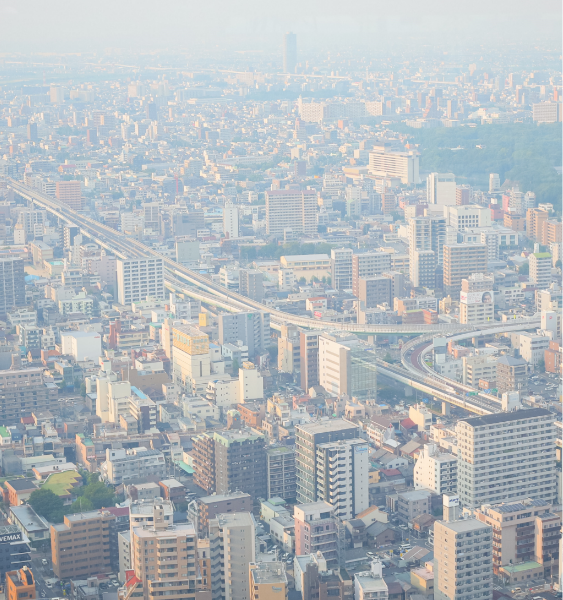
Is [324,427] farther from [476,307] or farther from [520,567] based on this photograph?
[476,307]

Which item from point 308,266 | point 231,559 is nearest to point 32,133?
point 308,266

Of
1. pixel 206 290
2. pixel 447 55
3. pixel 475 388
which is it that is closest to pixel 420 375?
pixel 475 388

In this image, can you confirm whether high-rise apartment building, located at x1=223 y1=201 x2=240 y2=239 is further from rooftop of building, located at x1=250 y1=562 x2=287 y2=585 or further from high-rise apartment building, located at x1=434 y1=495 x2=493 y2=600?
rooftop of building, located at x1=250 y1=562 x2=287 y2=585

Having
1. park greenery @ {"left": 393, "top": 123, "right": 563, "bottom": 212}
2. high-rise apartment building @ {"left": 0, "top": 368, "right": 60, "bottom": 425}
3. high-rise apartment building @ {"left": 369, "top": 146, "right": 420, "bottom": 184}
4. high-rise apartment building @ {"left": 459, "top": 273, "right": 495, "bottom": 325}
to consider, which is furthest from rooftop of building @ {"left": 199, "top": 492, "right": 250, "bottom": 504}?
high-rise apartment building @ {"left": 369, "top": 146, "right": 420, "bottom": 184}

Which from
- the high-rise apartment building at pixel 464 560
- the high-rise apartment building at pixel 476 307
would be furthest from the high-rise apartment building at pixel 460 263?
the high-rise apartment building at pixel 464 560

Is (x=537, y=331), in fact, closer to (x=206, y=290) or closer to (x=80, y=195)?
(x=206, y=290)
